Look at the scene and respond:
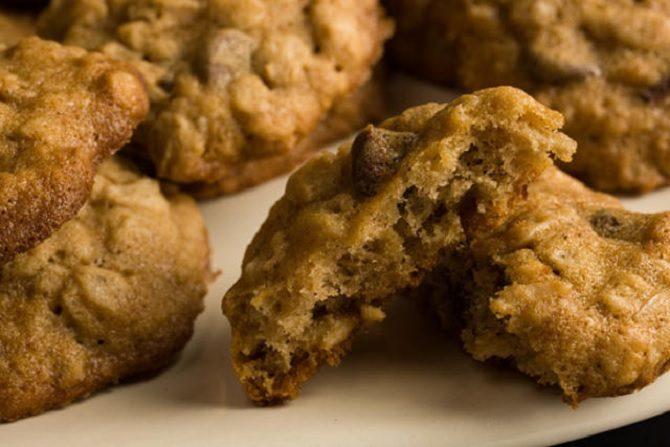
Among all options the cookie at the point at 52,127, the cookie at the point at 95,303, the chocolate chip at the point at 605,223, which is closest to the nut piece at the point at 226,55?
the cookie at the point at 52,127

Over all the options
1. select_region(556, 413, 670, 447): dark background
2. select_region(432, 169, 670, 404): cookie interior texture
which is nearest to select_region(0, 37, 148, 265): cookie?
select_region(432, 169, 670, 404): cookie interior texture

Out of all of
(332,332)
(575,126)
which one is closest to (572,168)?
(575,126)

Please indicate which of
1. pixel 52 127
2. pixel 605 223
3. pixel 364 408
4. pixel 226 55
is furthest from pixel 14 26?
pixel 605 223

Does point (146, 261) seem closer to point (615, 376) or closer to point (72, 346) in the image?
point (72, 346)

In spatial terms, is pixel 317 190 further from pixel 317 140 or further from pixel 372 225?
pixel 317 140

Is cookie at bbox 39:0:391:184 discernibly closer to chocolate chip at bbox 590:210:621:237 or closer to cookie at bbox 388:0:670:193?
cookie at bbox 388:0:670:193

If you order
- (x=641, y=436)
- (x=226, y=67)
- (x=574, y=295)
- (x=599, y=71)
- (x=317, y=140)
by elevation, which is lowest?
(x=641, y=436)

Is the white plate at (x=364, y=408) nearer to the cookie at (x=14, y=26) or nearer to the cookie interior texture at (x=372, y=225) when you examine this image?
the cookie interior texture at (x=372, y=225)
